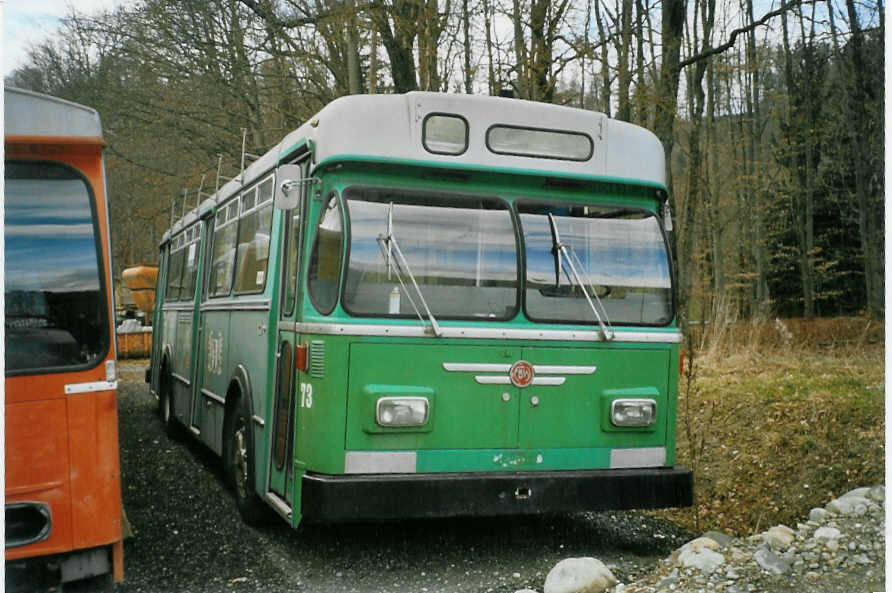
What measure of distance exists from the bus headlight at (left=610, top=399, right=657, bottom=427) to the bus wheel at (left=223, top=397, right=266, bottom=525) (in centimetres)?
238

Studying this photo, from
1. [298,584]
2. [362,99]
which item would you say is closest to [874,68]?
[362,99]

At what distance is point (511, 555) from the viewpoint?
19.6 ft

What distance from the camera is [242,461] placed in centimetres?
670

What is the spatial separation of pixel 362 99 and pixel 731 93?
13.3 meters

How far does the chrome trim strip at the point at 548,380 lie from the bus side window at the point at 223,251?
127 inches

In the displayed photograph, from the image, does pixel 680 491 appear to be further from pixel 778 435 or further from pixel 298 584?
pixel 778 435

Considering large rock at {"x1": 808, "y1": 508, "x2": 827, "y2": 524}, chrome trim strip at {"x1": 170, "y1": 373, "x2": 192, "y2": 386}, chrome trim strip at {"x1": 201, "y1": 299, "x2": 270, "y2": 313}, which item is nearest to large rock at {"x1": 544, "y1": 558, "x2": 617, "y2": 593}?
large rock at {"x1": 808, "y1": 508, "x2": 827, "y2": 524}

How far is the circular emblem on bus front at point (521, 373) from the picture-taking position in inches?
217

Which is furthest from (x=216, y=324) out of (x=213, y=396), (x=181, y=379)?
(x=181, y=379)

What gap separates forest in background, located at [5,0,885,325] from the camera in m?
9.74

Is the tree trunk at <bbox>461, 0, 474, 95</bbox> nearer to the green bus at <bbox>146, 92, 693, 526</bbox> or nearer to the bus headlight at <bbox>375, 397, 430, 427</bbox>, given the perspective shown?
the green bus at <bbox>146, 92, 693, 526</bbox>

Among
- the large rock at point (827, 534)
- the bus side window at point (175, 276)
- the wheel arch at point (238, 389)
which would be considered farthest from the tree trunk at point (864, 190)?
the bus side window at point (175, 276)

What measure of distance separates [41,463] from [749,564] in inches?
138

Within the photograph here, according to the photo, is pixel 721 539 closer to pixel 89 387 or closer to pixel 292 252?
pixel 292 252
